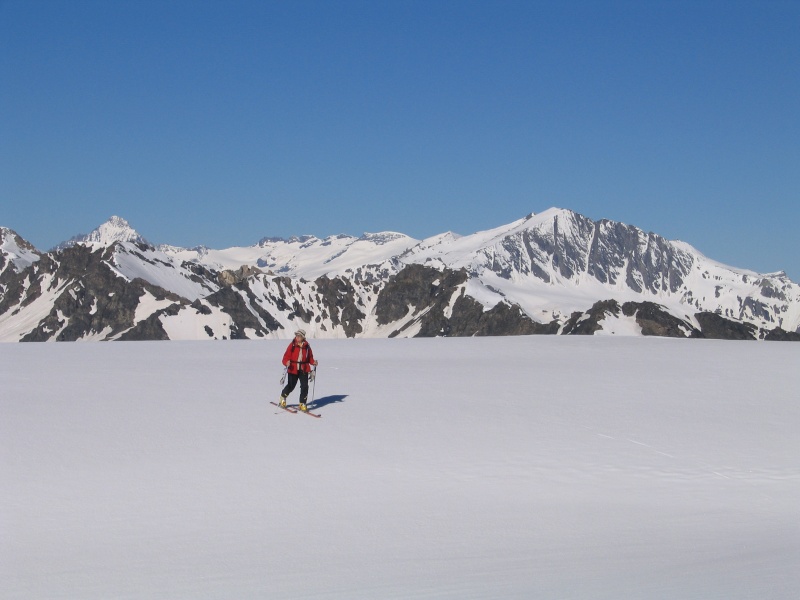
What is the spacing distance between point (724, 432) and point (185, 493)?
948 centimetres

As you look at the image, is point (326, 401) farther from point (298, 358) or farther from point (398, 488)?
point (398, 488)

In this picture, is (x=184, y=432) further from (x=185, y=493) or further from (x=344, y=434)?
(x=185, y=493)

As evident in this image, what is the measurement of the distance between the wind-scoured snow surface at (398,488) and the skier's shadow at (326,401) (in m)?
0.12

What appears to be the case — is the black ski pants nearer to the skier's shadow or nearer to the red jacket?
the red jacket

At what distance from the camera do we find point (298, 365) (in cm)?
1628

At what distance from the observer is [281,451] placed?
1286 cm

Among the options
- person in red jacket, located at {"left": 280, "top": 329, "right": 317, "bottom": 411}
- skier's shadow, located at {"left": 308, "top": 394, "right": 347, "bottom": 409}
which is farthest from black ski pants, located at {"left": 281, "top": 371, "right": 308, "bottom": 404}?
skier's shadow, located at {"left": 308, "top": 394, "right": 347, "bottom": 409}

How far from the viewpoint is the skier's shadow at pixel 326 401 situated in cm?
1703

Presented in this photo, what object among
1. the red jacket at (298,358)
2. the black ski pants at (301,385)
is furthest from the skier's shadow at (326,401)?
the red jacket at (298,358)

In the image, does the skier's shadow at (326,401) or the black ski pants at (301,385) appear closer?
the black ski pants at (301,385)

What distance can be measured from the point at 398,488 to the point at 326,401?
6.61m

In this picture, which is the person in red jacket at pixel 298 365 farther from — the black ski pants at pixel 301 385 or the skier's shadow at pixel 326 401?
the skier's shadow at pixel 326 401

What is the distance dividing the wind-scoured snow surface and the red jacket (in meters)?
0.88

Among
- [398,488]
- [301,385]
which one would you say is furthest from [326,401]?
[398,488]
